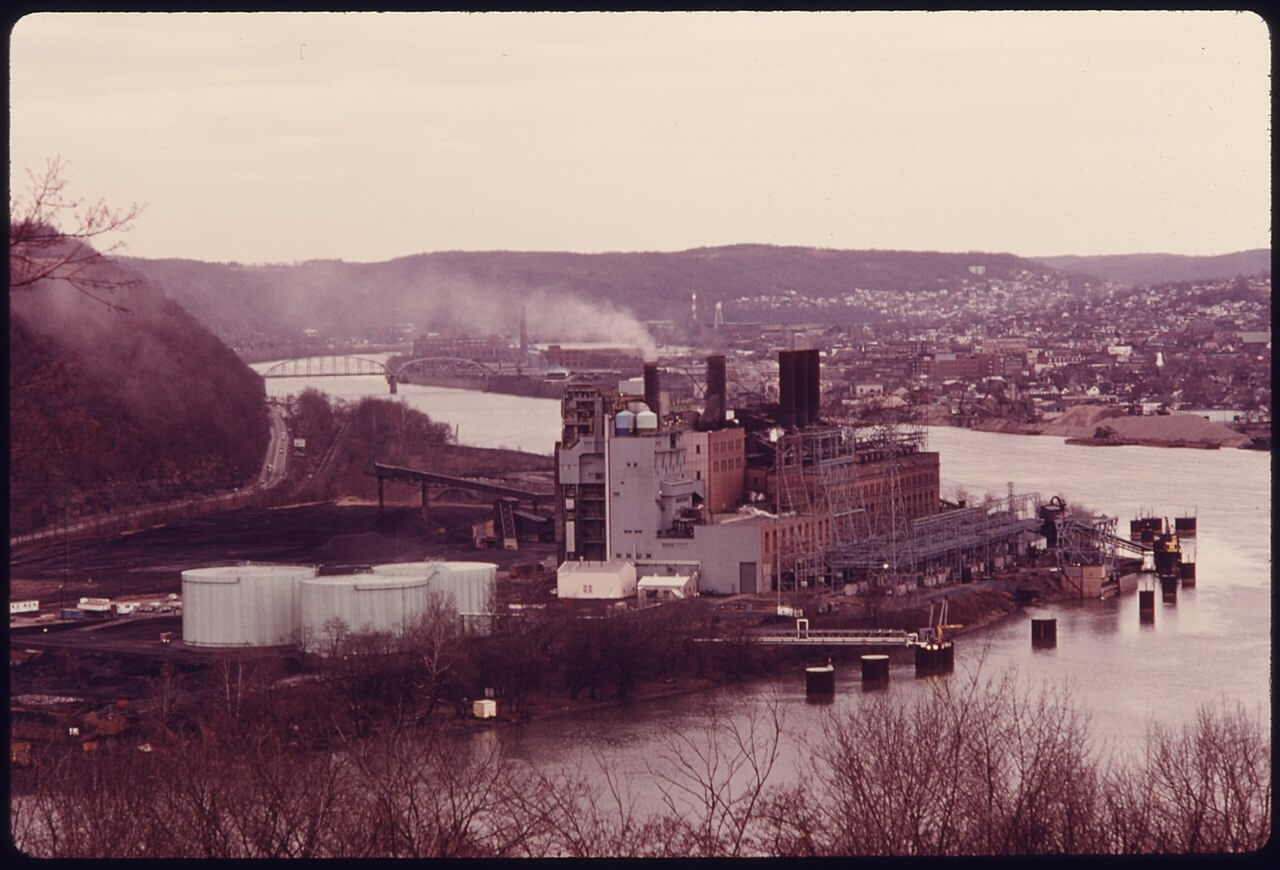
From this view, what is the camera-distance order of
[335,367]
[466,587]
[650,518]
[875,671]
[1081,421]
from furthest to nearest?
[335,367]
[1081,421]
[650,518]
[466,587]
[875,671]

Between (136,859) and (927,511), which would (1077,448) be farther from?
(136,859)

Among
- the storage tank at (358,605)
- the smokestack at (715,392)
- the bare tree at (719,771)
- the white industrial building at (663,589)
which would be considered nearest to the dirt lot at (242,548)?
the smokestack at (715,392)

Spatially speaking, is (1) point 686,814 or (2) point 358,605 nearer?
(1) point 686,814

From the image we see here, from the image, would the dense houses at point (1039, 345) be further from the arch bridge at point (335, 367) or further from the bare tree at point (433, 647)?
the bare tree at point (433, 647)

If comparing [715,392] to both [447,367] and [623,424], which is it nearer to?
[623,424]

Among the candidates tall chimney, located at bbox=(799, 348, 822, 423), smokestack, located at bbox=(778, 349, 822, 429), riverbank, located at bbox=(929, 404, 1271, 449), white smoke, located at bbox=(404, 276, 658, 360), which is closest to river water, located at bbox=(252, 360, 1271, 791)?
tall chimney, located at bbox=(799, 348, 822, 423)

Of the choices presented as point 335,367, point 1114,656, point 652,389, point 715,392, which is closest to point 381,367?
point 335,367
